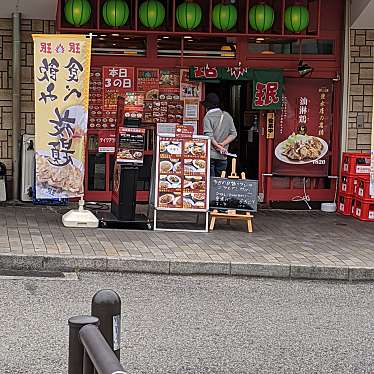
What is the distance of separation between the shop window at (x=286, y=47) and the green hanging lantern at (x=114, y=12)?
7.64ft

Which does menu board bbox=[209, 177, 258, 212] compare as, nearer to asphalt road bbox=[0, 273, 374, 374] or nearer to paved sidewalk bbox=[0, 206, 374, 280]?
paved sidewalk bbox=[0, 206, 374, 280]

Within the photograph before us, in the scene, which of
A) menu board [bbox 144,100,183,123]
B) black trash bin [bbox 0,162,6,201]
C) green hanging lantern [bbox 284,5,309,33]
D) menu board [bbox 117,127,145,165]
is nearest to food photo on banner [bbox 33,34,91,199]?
menu board [bbox 117,127,145,165]

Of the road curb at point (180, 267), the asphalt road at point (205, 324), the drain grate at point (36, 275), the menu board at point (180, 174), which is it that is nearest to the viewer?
the asphalt road at point (205, 324)

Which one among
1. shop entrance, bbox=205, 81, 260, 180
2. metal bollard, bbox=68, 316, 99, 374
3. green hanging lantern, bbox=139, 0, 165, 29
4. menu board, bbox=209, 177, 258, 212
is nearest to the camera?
metal bollard, bbox=68, 316, 99, 374

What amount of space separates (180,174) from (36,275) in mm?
3025

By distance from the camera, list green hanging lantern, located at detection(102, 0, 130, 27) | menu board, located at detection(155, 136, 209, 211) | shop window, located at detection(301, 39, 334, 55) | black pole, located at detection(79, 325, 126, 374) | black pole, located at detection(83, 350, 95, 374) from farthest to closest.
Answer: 1. shop window, located at detection(301, 39, 334, 55)
2. green hanging lantern, located at detection(102, 0, 130, 27)
3. menu board, located at detection(155, 136, 209, 211)
4. black pole, located at detection(83, 350, 95, 374)
5. black pole, located at detection(79, 325, 126, 374)

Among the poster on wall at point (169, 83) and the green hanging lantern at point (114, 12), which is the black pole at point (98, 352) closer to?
the green hanging lantern at point (114, 12)

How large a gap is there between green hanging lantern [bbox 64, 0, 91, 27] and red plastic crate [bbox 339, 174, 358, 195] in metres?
4.96

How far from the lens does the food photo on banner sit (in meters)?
10.1

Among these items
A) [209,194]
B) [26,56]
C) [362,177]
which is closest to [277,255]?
[209,194]

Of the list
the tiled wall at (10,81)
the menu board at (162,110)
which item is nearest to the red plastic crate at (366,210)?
the menu board at (162,110)

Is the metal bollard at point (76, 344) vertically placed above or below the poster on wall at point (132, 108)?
below

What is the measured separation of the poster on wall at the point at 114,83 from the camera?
12.9 meters

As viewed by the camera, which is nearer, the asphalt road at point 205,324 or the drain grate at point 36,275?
the asphalt road at point 205,324
